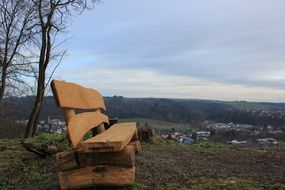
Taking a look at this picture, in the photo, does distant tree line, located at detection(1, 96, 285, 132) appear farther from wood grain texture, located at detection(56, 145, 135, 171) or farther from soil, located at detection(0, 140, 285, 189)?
wood grain texture, located at detection(56, 145, 135, 171)

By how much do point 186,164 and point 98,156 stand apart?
7.81ft

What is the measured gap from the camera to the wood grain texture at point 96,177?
4660 mm

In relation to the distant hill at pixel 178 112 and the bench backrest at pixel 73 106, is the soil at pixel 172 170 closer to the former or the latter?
the bench backrest at pixel 73 106

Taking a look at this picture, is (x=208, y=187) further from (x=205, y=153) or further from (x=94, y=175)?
(x=205, y=153)

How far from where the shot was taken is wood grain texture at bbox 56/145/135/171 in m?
4.64

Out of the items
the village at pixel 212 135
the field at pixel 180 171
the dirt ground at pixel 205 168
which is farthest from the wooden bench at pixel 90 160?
the village at pixel 212 135

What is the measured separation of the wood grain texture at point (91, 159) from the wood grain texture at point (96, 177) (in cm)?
5

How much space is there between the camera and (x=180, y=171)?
6.02m

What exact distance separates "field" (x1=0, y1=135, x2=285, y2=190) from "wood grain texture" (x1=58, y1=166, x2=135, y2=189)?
228 mm

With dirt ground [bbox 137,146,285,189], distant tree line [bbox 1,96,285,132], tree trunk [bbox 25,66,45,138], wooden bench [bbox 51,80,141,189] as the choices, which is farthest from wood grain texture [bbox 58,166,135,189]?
distant tree line [bbox 1,96,285,132]

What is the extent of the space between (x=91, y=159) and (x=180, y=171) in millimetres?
1683

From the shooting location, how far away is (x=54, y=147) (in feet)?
23.7

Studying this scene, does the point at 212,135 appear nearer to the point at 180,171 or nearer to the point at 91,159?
the point at 180,171

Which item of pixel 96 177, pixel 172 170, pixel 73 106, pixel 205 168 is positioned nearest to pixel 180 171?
pixel 172 170
